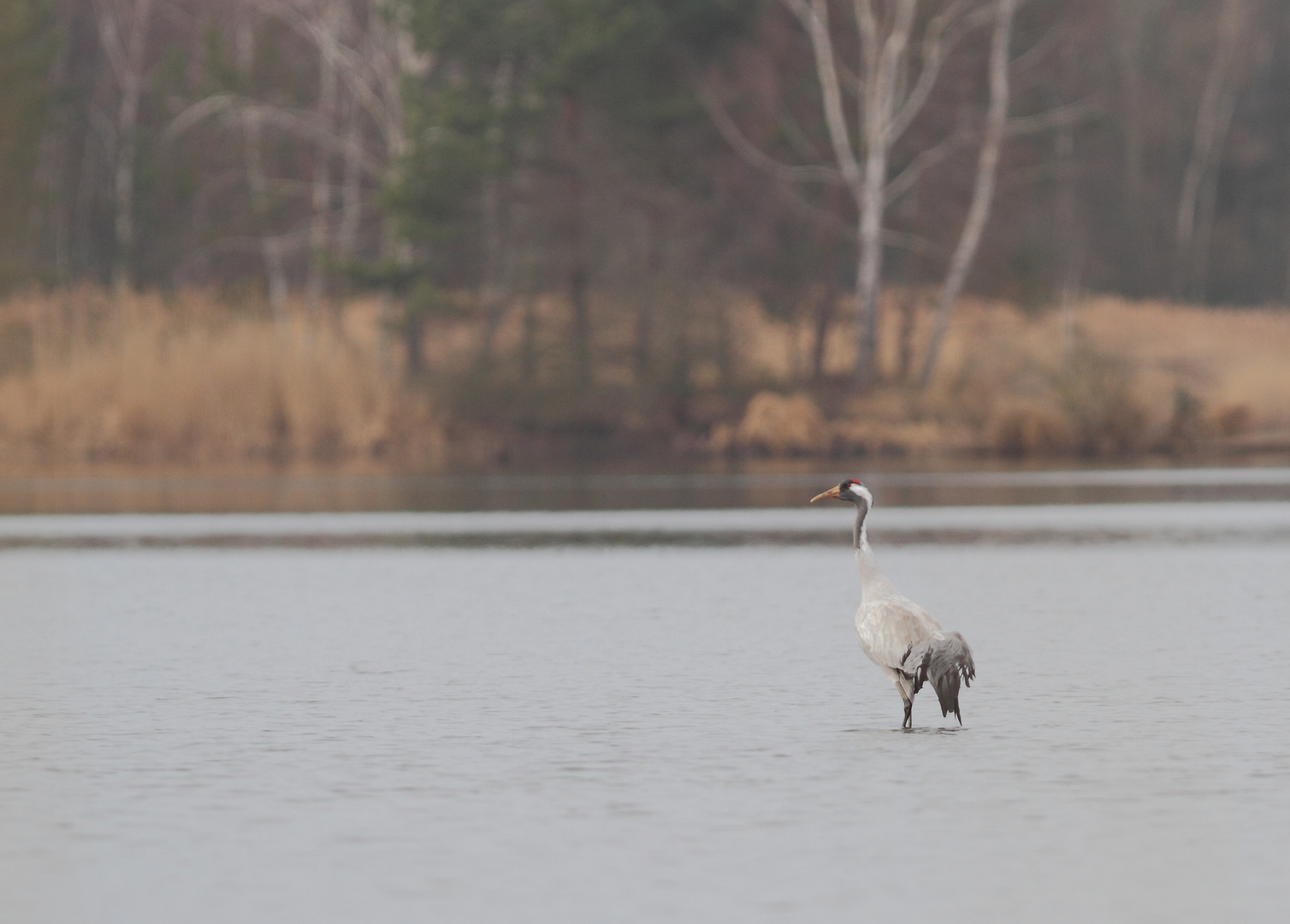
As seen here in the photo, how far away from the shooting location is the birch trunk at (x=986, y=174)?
40.5 metres

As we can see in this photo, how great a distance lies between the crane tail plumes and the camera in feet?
34.0

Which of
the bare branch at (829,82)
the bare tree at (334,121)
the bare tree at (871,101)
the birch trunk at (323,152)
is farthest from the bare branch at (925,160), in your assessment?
the birch trunk at (323,152)

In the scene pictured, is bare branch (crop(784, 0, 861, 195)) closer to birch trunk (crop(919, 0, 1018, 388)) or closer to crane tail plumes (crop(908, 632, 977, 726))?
birch trunk (crop(919, 0, 1018, 388))

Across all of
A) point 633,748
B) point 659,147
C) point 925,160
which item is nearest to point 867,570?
point 633,748

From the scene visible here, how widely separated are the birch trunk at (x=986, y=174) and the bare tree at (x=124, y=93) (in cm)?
2064

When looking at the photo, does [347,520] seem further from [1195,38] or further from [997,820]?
[1195,38]

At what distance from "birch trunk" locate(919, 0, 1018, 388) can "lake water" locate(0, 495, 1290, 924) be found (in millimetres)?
21644

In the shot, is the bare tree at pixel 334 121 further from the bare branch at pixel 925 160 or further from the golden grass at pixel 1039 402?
the bare branch at pixel 925 160

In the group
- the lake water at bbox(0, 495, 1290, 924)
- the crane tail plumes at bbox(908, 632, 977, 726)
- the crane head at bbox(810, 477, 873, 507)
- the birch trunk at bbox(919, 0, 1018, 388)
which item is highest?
the birch trunk at bbox(919, 0, 1018, 388)

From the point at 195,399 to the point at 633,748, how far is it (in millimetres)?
27626

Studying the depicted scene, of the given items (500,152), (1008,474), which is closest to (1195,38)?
(500,152)

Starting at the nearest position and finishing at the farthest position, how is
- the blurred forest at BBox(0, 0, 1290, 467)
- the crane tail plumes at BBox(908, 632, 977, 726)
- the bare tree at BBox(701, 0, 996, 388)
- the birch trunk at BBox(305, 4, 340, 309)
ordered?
1. the crane tail plumes at BBox(908, 632, 977, 726)
2. the blurred forest at BBox(0, 0, 1290, 467)
3. the bare tree at BBox(701, 0, 996, 388)
4. the birch trunk at BBox(305, 4, 340, 309)

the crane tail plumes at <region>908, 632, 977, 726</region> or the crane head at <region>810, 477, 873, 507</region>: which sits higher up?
the crane head at <region>810, 477, 873, 507</region>

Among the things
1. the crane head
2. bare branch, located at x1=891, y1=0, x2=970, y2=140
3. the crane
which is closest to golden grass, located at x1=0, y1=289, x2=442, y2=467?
bare branch, located at x1=891, y1=0, x2=970, y2=140
